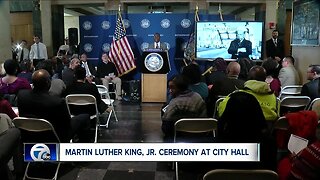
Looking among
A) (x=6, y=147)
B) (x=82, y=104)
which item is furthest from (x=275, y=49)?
(x=6, y=147)

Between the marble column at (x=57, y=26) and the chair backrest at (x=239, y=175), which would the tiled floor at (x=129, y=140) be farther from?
the marble column at (x=57, y=26)

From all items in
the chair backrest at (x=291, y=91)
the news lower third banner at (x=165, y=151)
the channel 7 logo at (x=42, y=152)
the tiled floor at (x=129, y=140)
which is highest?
the chair backrest at (x=291, y=91)

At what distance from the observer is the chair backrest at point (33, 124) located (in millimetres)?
2877

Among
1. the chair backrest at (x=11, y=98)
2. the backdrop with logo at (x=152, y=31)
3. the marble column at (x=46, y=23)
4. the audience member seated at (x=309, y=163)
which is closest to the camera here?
the audience member seated at (x=309, y=163)

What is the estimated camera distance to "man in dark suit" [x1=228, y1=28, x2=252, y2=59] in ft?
25.8

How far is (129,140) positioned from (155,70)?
2.73 metres

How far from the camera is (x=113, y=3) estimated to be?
33.0 ft

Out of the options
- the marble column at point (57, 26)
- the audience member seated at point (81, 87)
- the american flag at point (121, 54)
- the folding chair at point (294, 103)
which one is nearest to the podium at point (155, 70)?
the american flag at point (121, 54)

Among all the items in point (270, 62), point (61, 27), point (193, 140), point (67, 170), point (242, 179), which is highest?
point (61, 27)

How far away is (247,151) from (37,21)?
10.1m

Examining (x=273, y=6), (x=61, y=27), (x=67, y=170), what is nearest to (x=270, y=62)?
(x=67, y=170)

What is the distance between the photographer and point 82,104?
405cm

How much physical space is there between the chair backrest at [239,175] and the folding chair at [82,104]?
8.46ft

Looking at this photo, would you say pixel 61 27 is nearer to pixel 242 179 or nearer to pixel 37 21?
pixel 37 21
